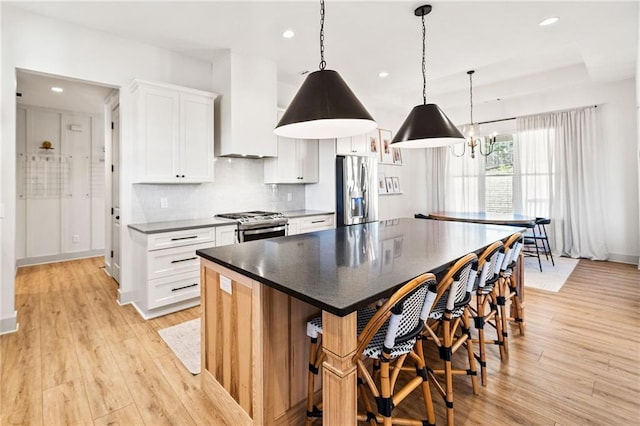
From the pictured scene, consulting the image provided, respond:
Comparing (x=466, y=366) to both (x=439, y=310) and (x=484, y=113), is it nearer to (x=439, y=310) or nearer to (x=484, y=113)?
(x=439, y=310)

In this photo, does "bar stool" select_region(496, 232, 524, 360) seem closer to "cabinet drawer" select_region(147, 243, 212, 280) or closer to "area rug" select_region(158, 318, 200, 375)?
"area rug" select_region(158, 318, 200, 375)

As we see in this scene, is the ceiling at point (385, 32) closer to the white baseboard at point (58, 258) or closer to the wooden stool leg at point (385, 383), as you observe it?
the wooden stool leg at point (385, 383)

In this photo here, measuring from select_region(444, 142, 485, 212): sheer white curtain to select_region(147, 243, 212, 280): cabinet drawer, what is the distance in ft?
17.8

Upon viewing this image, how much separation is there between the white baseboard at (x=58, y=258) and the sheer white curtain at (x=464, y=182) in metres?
7.27

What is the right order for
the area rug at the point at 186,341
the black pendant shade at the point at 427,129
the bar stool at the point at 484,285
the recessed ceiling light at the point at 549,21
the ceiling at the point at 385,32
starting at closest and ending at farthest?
Answer: 1. the bar stool at the point at 484,285
2. the area rug at the point at 186,341
3. the black pendant shade at the point at 427,129
4. the ceiling at the point at 385,32
5. the recessed ceiling light at the point at 549,21

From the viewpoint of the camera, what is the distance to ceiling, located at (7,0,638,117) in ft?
9.37

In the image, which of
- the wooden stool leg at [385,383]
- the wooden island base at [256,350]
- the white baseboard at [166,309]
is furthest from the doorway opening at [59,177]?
the wooden stool leg at [385,383]

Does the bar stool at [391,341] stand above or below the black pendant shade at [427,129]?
below

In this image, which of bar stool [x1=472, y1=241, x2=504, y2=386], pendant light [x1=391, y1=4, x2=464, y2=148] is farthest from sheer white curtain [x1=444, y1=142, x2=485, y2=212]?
bar stool [x1=472, y1=241, x2=504, y2=386]

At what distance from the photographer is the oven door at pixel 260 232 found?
12.1 ft

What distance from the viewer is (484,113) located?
6262mm

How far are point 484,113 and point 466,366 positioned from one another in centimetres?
558

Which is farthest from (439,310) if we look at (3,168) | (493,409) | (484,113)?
(484,113)

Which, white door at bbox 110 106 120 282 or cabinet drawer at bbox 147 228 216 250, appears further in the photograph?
white door at bbox 110 106 120 282
